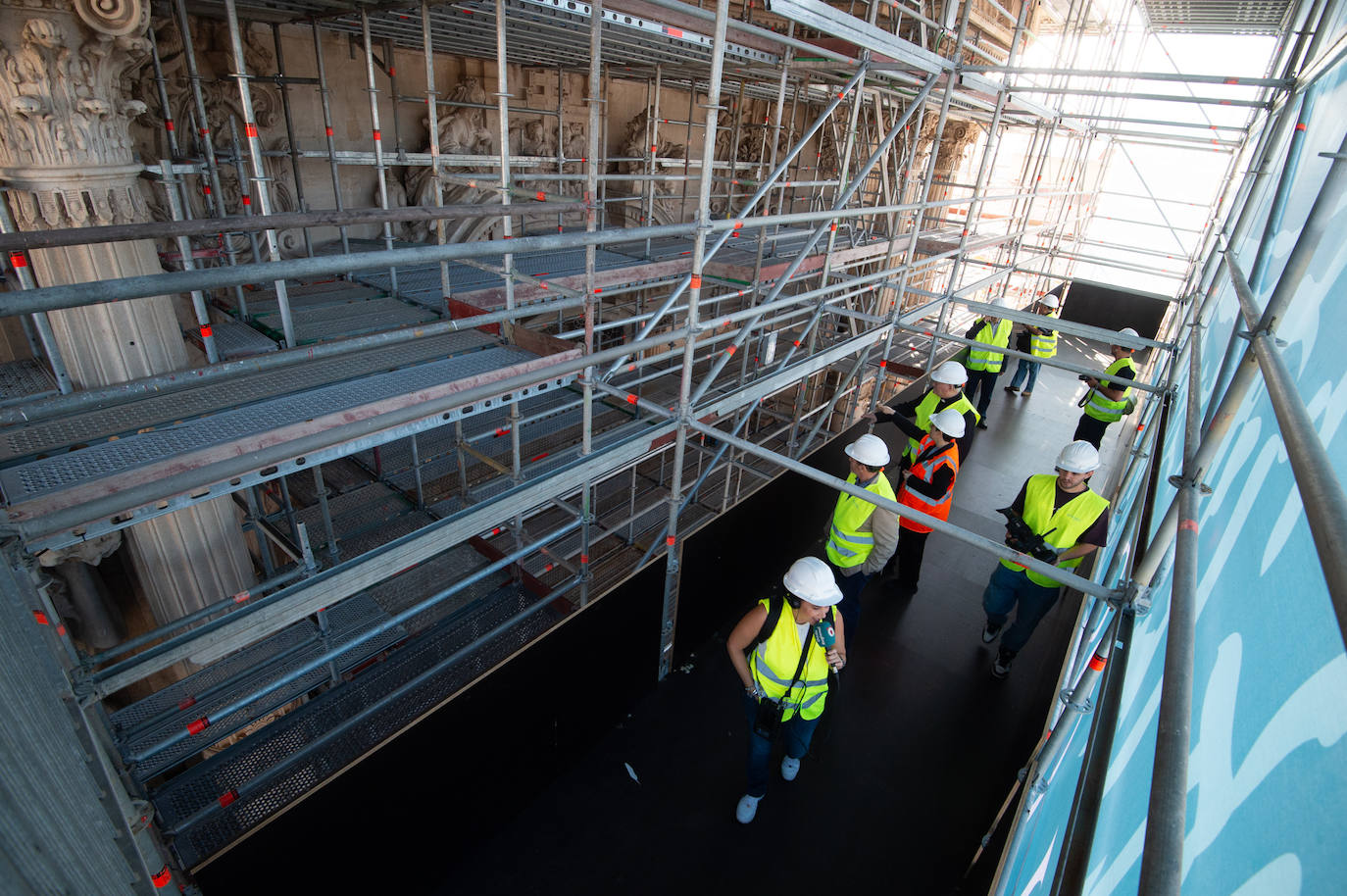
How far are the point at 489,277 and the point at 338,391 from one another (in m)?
2.95

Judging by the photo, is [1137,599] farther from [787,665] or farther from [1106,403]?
[1106,403]

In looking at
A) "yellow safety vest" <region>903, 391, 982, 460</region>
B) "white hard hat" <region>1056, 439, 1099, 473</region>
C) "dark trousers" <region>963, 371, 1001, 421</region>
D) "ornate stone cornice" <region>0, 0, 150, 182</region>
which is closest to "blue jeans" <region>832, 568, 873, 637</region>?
"yellow safety vest" <region>903, 391, 982, 460</region>

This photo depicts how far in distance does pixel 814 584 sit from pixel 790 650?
0.35 metres

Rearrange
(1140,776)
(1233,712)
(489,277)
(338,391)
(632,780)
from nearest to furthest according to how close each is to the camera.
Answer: (1233,712), (1140,776), (338,391), (632,780), (489,277)

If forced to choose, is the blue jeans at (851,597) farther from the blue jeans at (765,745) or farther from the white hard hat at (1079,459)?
the white hard hat at (1079,459)

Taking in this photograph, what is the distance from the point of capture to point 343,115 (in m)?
6.22

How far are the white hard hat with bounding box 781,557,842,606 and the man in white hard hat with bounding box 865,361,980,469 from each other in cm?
220

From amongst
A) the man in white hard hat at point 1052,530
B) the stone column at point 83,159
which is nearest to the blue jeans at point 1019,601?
the man in white hard hat at point 1052,530

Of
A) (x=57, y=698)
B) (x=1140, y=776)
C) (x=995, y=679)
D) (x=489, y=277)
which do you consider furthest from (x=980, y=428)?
(x=57, y=698)

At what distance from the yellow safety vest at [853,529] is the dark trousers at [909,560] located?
41.2 inches

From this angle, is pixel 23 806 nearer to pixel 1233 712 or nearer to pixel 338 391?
pixel 338 391

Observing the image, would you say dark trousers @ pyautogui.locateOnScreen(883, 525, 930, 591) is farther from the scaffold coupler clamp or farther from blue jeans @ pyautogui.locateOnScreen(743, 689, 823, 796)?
the scaffold coupler clamp

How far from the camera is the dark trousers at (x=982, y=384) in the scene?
8.10 metres

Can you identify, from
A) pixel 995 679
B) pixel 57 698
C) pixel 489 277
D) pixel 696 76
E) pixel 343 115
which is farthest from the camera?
pixel 696 76
